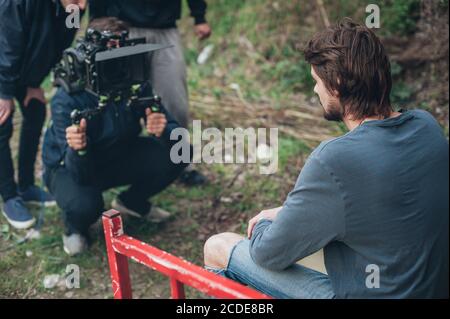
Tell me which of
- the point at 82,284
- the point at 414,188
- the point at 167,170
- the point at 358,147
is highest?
the point at 358,147

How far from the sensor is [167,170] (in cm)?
400

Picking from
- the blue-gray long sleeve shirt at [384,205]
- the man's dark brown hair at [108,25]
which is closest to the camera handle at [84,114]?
the man's dark brown hair at [108,25]

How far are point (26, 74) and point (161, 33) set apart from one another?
1027 millimetres

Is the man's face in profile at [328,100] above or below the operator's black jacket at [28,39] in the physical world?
below

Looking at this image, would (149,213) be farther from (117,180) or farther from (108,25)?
(108,25)

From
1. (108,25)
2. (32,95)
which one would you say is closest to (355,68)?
(108,25)

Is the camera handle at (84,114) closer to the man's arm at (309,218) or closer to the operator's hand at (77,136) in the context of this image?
the operator's hand at (77,136)

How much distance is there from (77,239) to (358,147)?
2.45 meters

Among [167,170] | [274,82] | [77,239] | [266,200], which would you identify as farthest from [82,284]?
[274,82]

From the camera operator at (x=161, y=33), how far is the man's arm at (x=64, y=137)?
2.82 ft

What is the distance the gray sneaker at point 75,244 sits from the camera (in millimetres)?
3912

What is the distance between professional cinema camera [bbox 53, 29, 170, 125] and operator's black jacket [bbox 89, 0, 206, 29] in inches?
28.9
